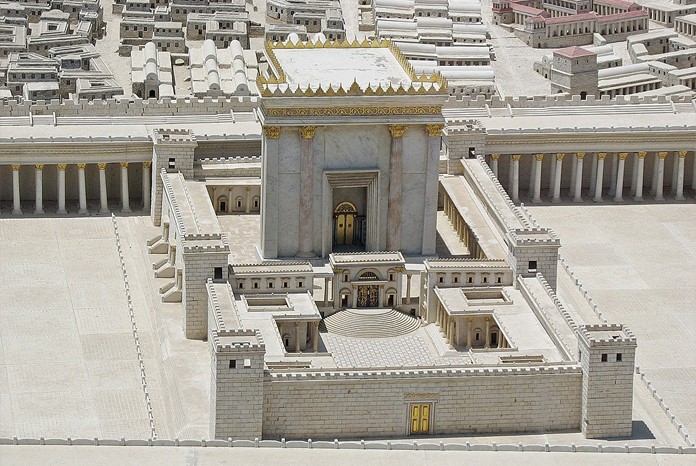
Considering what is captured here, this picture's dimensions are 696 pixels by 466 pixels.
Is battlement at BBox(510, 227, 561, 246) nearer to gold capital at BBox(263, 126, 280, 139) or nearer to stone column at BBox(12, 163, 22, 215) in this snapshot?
gold capital at BBox(263, 126, 280, 139)

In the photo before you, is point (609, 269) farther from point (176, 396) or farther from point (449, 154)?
point (176, 396)

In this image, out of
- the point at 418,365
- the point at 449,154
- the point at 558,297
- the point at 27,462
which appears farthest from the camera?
the point at 449,154

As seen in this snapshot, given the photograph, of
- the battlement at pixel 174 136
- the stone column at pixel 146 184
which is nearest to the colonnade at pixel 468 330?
the battlement at pixel 174 136

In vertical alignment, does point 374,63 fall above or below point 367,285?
above

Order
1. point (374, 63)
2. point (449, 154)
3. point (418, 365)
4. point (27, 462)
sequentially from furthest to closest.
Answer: point (449, 154), point (374, 63), point (418, 365), point (27, 462)

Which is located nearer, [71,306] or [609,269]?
[71,306]

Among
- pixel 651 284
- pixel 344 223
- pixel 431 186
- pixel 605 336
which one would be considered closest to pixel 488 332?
pixel 605 336

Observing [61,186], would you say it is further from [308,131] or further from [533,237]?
[533,237]

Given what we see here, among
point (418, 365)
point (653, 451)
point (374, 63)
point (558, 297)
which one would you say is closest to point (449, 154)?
point (374, 63)
